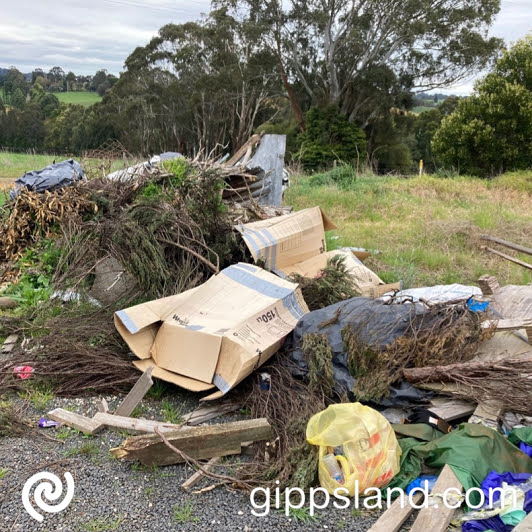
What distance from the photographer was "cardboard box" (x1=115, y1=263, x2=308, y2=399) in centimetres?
325

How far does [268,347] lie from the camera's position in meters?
3.32

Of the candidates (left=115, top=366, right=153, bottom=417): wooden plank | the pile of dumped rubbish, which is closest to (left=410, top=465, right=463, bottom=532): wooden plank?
the pile of dumped rubbish

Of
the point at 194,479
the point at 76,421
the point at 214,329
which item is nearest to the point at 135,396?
the point at 76,421

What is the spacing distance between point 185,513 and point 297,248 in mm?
2728

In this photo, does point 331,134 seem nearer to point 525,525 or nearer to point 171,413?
point 171,413

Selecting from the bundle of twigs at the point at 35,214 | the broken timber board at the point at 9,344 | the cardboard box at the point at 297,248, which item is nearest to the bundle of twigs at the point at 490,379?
the cardboard box at the point at 297,248

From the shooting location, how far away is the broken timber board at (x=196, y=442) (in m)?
2.60

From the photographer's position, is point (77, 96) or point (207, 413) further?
point (77, 96)

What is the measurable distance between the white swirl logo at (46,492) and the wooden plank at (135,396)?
58 centimetres

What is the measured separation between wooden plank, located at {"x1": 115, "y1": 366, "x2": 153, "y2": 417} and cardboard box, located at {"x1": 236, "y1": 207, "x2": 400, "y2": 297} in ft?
4.92

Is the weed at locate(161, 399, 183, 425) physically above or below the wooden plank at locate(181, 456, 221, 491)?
below

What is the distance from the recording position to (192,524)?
226 cm

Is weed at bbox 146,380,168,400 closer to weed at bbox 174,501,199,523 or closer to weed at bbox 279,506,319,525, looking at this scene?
weed at bbox 174,501,199,523

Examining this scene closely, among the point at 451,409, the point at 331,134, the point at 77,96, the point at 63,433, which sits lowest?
the point at 63,433
